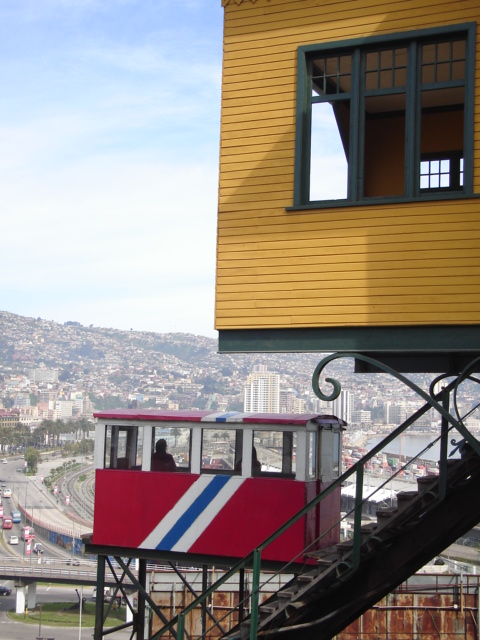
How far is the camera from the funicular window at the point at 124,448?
15.2 meters

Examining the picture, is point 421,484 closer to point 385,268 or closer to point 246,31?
point 385,268

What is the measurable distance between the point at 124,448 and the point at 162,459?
0.79 m

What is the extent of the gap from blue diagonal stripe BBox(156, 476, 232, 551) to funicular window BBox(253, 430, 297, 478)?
0.68 metres

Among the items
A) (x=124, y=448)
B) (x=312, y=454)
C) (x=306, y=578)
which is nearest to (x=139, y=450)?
(x=124, y=448)

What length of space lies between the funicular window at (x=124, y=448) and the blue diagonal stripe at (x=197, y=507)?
4.08ft

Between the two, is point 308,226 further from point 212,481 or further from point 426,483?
point 212,481

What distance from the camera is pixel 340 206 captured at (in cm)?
916

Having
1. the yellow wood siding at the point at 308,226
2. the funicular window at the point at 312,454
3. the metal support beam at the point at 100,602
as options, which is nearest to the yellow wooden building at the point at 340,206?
the yellow wood siding at the point at 308,226

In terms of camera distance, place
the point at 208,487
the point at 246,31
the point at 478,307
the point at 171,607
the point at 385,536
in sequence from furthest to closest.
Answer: the point at 171,607
the point at 208,487
the point at 246,31
the point at 385,536
the point at 478,307

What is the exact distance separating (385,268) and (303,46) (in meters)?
2.69

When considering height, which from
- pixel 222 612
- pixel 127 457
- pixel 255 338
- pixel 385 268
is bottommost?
pixel 222 612

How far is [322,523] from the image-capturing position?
14703 mm

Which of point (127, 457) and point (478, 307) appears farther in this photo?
point (127, 457)

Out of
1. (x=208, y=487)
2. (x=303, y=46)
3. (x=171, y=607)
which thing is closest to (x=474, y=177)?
(x=303, y=46)
